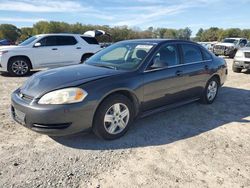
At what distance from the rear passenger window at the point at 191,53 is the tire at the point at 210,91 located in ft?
2.21

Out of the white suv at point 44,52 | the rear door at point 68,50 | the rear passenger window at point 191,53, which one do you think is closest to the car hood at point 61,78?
the rear passenger window at point 191,53

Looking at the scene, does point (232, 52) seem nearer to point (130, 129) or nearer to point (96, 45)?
point (96, 45)

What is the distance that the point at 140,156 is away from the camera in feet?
11.8

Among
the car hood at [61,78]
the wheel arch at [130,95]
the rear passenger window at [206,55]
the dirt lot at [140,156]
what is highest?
the rear passenger window at [206,55]

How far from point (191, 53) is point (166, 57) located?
0.94m

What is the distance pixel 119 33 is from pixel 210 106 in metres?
64.1

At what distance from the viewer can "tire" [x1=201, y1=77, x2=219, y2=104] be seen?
19.4 feet

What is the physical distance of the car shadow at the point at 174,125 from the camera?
395cm

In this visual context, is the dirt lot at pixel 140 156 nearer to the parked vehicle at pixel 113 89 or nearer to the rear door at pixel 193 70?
the parked vehicle at pixel 113 89

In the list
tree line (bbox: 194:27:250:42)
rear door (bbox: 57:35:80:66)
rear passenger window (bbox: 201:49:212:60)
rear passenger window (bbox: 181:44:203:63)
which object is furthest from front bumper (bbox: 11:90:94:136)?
tree line (bbox: 194:27:250:42)

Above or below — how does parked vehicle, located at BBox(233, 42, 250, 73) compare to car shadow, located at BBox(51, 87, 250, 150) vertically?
above

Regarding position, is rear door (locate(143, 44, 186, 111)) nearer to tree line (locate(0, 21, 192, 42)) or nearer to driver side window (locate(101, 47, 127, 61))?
driver side window (locate(101, 47, 127, 61))

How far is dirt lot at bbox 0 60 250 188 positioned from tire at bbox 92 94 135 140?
0.48 ft

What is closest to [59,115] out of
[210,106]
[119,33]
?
[210,106]
